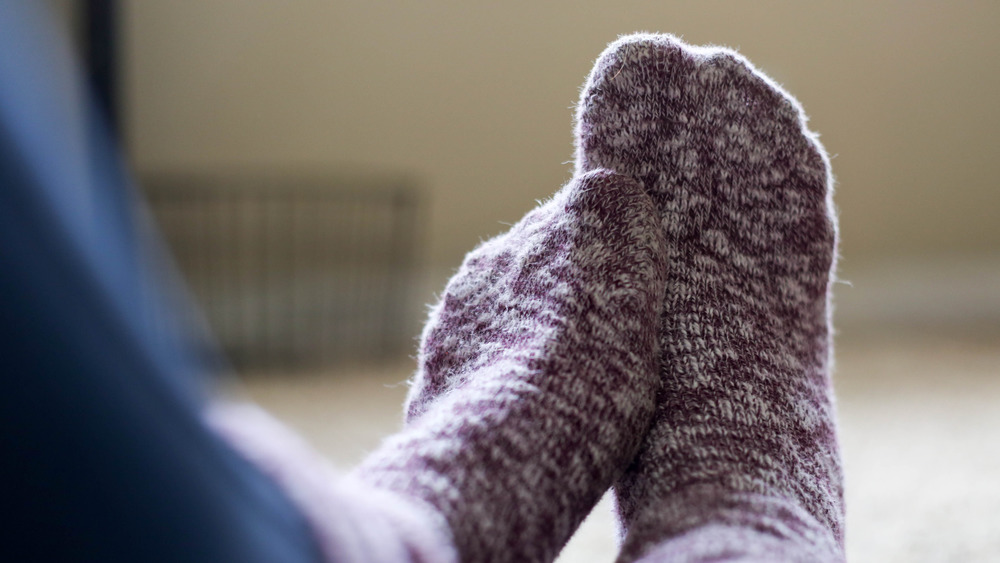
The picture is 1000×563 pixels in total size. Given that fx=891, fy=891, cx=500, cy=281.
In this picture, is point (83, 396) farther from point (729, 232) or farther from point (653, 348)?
point (729, 232)

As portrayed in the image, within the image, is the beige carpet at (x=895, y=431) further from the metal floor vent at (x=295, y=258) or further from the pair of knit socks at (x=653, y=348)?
the pair of knit socks at (x=653, y=348)

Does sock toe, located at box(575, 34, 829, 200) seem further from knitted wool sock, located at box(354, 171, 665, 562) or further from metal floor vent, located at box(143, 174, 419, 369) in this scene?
metal floor vent, located at box(143, 174, 419, 369)

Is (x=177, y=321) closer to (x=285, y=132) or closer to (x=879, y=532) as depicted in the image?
(x=879, y=532)

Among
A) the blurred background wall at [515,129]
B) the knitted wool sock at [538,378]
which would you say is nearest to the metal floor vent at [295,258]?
the blurred background wall at [515,129]

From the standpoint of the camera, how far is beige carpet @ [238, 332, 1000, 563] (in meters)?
0.87

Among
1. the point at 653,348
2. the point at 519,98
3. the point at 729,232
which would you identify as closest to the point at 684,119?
the point at 729,232

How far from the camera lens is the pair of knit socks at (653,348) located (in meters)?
0.43

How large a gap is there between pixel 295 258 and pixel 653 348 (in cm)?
107

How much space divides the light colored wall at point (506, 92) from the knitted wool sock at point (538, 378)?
0.72 meters

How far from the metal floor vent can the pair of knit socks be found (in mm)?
836

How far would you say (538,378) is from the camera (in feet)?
1.65

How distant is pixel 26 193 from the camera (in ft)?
0.62

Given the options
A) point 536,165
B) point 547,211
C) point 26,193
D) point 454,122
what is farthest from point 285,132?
point 26,193

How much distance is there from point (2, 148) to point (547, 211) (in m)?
0.50
